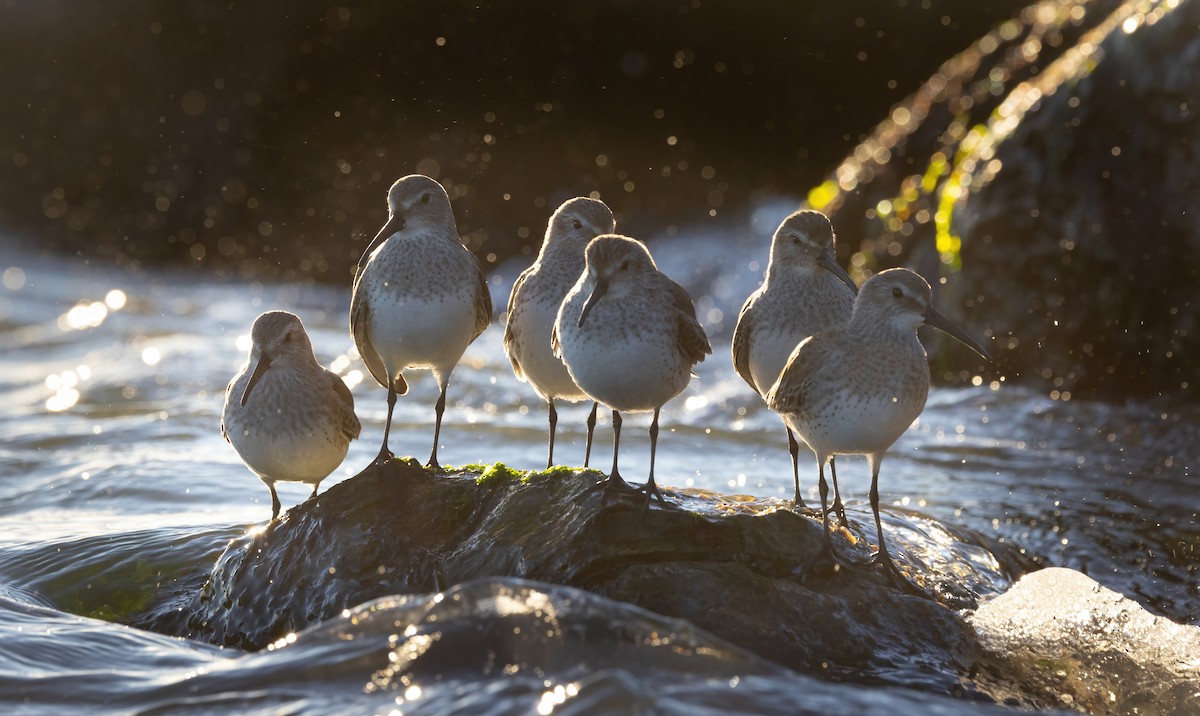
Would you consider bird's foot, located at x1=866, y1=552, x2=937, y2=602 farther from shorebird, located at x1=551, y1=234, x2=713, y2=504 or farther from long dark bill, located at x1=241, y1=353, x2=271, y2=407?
long dark bill, located at x1=241, y1=353, x2=271, y2=407

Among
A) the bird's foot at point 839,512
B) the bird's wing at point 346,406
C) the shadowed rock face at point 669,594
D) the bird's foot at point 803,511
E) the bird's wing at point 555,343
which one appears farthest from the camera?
the bird's wing at point 346,406

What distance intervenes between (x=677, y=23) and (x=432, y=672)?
20.3 metres

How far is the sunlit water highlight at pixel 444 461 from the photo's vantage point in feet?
14.2

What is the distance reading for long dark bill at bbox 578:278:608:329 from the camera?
213 inches

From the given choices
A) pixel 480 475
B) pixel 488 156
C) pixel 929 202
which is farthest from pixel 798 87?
pixel 480 475

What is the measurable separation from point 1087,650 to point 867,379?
5.19 ft

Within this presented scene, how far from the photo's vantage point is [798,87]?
23.0 meters

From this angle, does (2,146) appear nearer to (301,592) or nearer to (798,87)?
(798,87)

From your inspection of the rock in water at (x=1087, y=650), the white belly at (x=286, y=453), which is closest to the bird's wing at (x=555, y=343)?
the white belly at (x=286, y=453)

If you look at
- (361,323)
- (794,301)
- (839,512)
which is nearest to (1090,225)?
(794,301)

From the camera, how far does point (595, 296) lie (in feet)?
17.9

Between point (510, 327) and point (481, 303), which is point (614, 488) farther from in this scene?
point (481, 303)

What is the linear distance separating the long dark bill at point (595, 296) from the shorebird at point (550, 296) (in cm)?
71

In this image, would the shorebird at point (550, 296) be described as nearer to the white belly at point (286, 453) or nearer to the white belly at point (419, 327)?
the white belly at point (419, 327)
